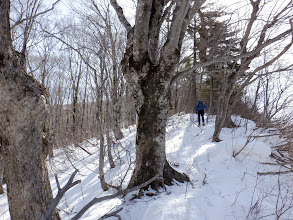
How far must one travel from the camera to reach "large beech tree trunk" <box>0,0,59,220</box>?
7.01 feet

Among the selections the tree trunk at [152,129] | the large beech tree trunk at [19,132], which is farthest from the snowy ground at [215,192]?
the large beech tree trunk at [19,132]

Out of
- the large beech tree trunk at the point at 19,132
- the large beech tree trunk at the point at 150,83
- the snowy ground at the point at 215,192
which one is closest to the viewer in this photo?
the large beech tree trunk at the point at 19,132

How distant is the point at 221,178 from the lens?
358 cm

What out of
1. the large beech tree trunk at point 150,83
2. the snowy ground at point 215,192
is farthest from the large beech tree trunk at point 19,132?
the large beech tree trunk at point 150,83

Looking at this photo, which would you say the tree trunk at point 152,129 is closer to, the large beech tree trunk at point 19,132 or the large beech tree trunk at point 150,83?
the large beech tree trunk at point 150,83

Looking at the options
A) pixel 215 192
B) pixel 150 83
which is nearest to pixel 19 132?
pixel 150 83

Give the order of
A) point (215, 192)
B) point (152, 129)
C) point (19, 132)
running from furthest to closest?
point (152, 129) → point (215, 192) → point (19, 132)

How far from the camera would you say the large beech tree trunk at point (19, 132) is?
7.01ft

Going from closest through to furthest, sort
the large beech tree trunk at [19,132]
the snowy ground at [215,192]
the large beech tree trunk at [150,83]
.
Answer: the large beech tree trunk at [19,132] → the snowy ground at [215,192] → the large beech tree trunk at [150,83]

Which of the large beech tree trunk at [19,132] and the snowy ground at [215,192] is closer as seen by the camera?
the large beech tree trunk at [19,132]

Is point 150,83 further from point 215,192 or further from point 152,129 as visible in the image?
point 215,192

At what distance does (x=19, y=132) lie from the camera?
7.35 feet

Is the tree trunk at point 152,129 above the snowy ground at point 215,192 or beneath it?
above

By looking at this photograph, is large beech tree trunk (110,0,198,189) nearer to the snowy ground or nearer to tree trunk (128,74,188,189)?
tree trunk (128,74,188,189)
